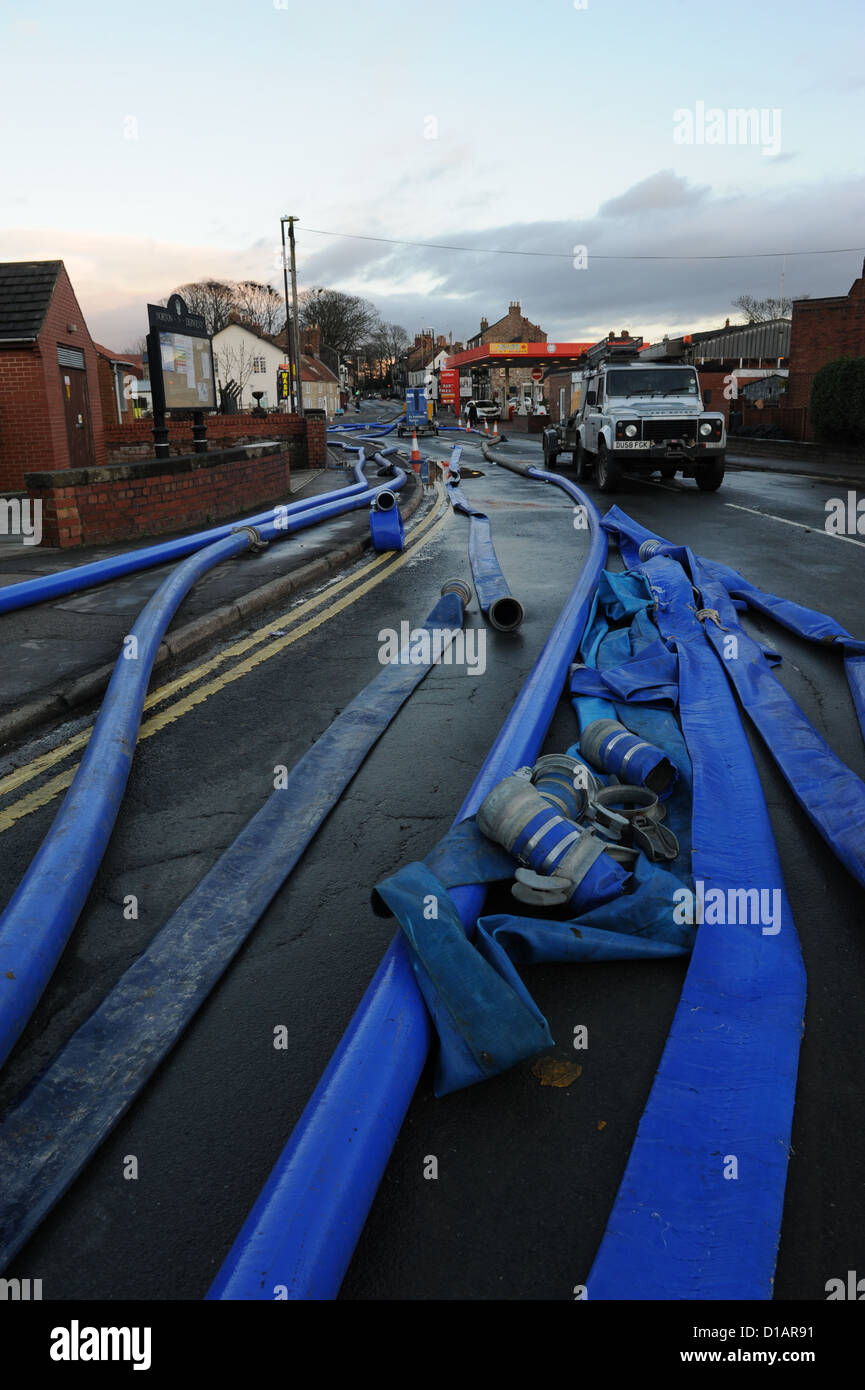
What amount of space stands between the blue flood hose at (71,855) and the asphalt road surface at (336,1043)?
0.55 feet

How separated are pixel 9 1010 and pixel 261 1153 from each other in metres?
0.88

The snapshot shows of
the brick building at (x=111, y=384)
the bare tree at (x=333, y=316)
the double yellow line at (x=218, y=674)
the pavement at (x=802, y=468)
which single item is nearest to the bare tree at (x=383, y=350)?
the bare tree at (x=333, y=316)

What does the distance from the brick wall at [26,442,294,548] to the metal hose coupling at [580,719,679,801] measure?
26.3 feet

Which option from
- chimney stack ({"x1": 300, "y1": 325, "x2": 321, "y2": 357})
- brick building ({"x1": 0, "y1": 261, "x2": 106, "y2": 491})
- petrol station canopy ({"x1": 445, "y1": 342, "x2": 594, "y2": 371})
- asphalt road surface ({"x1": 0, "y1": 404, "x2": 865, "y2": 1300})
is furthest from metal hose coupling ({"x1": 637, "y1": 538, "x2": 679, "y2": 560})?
chimney stack ({"x1": 300, "y1": 325, "x2": 321, "y2": 357})

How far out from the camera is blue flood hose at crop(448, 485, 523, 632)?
24.8ft

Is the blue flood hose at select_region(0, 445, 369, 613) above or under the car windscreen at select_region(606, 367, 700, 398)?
under

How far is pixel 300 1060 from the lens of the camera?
272 centimetres

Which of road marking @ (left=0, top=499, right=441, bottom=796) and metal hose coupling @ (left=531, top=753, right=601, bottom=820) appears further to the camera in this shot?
road marking @ (left=0, top=499, right=441, bottom=796)

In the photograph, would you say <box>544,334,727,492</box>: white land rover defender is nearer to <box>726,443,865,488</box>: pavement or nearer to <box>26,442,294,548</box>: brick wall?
<box>726,443,865,488</box>: pavement

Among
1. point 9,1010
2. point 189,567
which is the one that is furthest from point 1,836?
point 189,567

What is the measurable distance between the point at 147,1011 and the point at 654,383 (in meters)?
18.1

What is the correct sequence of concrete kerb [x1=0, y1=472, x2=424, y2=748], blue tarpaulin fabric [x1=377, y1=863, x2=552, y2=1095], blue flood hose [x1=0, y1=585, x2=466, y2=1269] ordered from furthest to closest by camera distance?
concrete kerb [x1=0, y1=472, x2=424, y2=748] → blue tarpaulin fabric [x1=377, y1=863, x2=552, y2=1095] → blue flood hose [x1=0, y1=585, x2=466, y2=1269]

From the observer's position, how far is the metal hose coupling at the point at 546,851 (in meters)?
3.21
